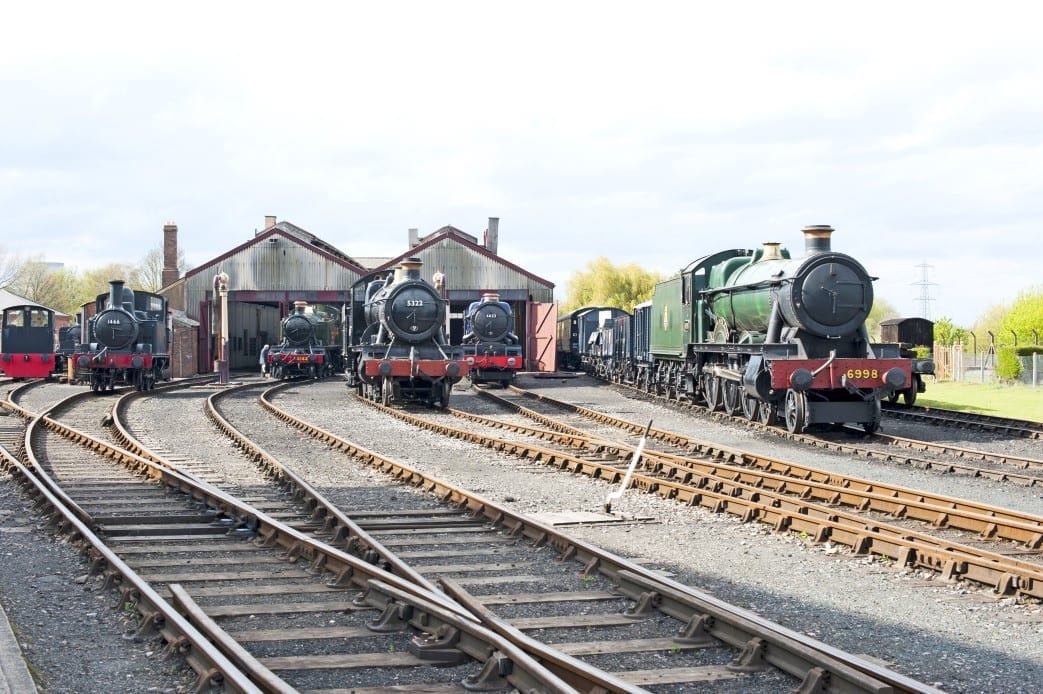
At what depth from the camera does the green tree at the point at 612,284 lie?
276ft

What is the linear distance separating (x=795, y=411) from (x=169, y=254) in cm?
4877

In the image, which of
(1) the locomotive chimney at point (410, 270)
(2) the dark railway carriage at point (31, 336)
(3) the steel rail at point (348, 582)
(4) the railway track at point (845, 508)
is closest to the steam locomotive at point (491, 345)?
(1) the locomotive chimney at point (410, 270)

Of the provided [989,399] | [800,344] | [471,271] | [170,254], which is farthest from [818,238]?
[170,254]

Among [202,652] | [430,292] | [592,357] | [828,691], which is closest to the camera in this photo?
[828,691]

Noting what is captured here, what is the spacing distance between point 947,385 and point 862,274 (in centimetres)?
2191

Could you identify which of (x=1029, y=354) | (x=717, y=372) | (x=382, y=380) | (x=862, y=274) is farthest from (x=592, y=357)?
(x=862, y=274)

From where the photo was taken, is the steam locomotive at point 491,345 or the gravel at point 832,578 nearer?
the gravel at point 832,578

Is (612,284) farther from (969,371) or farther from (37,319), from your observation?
(37,319)

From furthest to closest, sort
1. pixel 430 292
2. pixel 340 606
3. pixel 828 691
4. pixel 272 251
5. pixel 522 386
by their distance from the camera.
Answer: pixel 272 251, pixel 522 386, pixel 430 292, pixel 340 606, pixel 828 691

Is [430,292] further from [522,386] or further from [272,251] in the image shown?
[272,251]

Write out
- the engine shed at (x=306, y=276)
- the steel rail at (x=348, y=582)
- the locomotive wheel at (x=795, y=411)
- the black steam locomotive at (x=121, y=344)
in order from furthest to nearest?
the engine shed at (x=306, y=276)
the black steam locomotive at (x=121, y=344)
the locomotive wheel at (x=795, y=411)
the steel rail at (x=348, y=582)

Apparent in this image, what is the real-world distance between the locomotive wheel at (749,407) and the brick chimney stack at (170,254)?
45.2m

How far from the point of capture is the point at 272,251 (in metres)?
47.5

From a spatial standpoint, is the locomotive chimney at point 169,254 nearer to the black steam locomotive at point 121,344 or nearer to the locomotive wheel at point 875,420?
the black steam locomotive at point 121,344
